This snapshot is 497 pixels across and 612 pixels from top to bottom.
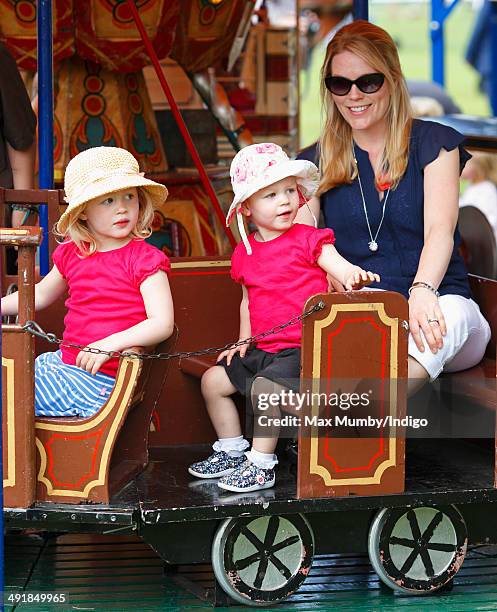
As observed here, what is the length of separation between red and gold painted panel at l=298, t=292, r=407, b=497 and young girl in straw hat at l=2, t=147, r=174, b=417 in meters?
0.44

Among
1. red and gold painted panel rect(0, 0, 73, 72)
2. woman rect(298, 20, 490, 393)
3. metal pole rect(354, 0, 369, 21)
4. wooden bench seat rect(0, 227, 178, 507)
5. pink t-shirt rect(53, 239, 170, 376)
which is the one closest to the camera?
wooden bench seat rect(0, 227, 178, 507)

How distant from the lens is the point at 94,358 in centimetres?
351

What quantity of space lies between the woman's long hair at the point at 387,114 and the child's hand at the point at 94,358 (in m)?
1.02

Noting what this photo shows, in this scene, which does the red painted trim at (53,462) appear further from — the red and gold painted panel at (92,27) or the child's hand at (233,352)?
the red and gold painted panel at (92,27)

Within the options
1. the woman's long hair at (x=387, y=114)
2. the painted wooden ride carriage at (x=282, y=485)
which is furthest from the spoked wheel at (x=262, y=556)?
the woman's long hair at (x=387, y=114)

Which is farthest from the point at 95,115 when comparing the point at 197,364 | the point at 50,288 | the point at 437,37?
the point at 437,37

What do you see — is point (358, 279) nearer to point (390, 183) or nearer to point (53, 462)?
point (390, 183)

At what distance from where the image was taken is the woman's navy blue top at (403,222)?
4035mm

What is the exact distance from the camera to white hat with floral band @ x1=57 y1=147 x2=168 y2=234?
3.54m

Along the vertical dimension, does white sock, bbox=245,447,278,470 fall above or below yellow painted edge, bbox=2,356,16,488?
below

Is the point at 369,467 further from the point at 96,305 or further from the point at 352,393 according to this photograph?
the point at 96,305

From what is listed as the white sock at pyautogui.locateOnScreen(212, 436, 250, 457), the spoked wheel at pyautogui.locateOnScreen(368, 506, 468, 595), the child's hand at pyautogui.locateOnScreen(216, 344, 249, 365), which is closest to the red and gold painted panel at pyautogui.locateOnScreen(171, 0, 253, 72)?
the child's hand at pyautogui.locateOnScreen(216, 344, 249, 365)

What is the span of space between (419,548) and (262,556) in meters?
0.46

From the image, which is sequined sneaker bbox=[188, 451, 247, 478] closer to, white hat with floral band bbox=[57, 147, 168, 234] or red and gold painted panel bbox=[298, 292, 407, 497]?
red and gold painted panel bbox=[298, 292, 407, 497]
